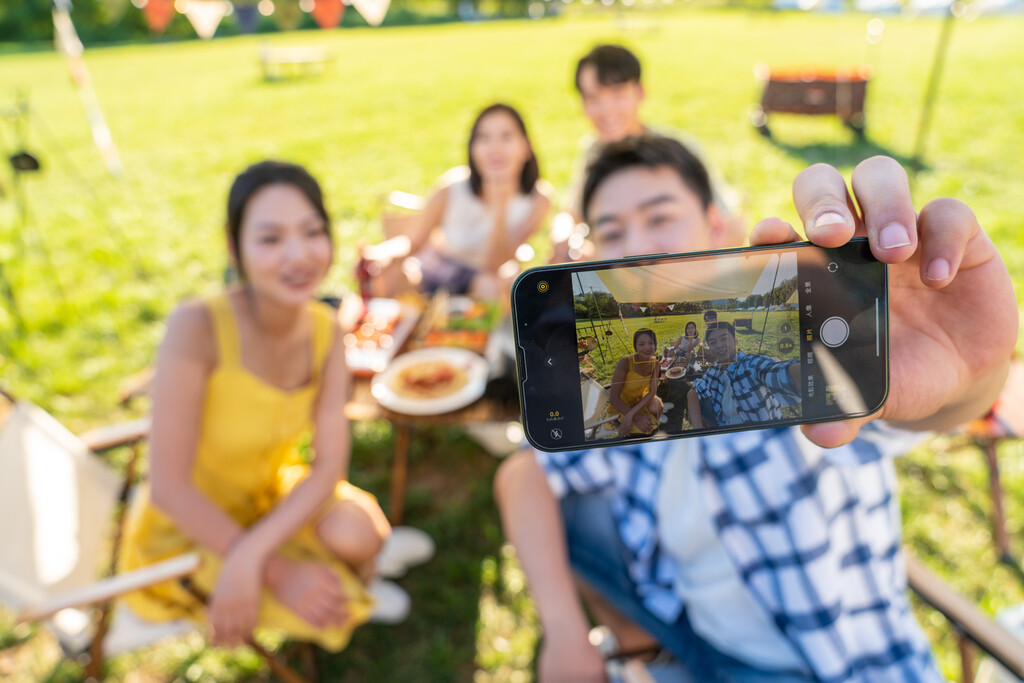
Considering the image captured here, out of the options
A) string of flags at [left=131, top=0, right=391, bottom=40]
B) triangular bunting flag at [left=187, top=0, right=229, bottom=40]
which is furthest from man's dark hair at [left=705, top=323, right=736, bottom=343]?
triangular bunting flag at [left=187, top=0, right=229, bottom=40]

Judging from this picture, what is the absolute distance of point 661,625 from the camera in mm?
1612

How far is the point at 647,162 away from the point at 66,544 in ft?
7.30

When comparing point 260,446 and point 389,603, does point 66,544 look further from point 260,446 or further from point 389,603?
point 389,603

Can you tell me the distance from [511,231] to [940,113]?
953 cm

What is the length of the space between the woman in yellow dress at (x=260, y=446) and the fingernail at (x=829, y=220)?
1.53 metres

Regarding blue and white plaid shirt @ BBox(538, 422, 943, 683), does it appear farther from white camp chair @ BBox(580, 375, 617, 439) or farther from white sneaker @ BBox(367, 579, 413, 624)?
white sneaker @ BBox(367, 579, 413, 624)

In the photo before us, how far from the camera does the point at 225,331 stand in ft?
6.33

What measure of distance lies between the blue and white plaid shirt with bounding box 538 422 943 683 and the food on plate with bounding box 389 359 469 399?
1074 mm

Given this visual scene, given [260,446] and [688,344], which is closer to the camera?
[688,344]

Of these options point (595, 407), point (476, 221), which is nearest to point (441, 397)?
point (595, 407)

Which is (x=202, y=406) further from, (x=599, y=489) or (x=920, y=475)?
(x=920, y=475)

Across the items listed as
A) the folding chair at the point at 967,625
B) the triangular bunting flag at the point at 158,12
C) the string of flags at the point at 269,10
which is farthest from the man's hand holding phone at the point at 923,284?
the triangular bunting flag at the point at 158,12

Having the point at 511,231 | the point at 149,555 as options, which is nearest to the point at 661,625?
the point at 149,555

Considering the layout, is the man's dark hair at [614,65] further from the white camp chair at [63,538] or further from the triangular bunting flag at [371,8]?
the white camp chair at [63,538]
